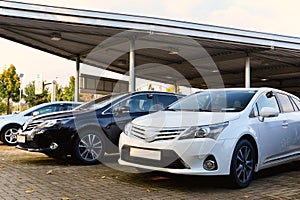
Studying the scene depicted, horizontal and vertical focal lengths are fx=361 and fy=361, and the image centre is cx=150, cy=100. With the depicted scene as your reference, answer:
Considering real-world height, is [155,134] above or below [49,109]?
below

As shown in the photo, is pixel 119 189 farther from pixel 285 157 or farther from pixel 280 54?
pixel 280 54

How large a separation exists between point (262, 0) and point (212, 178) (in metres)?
11.4

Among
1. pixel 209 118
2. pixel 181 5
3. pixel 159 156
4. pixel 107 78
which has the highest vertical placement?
pixel 181 5

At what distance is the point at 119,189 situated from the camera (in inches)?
201

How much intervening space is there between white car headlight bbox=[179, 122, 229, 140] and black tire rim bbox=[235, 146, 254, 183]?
522mm

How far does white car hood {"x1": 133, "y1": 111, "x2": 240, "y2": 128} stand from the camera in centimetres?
507

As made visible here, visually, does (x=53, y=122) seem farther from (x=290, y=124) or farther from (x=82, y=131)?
(x=290, y=124)

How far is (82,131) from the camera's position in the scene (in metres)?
7.12

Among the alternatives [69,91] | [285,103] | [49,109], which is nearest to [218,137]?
[285,103]

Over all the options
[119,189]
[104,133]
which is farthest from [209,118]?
[104,133]

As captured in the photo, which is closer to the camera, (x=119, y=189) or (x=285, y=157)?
(x=119, y=189)

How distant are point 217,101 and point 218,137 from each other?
1.28 m

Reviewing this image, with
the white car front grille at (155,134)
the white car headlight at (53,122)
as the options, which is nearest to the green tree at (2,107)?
the white car headlight at (53,122)

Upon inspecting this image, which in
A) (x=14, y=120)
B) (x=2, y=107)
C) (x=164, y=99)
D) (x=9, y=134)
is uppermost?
(x=2, y=107)
